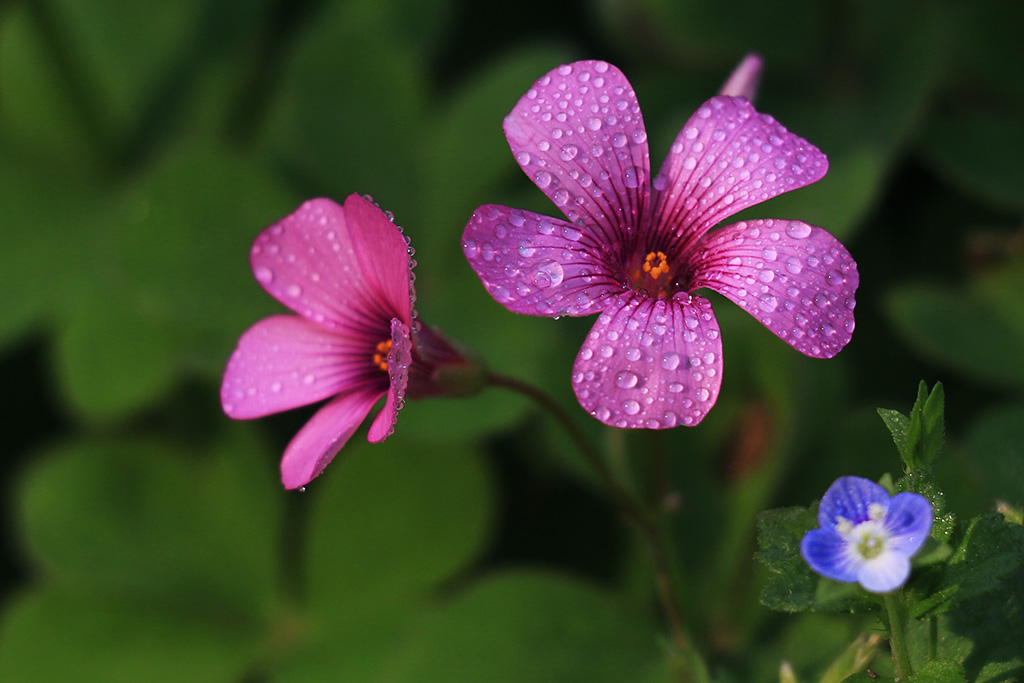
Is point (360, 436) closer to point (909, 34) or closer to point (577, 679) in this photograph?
point (577, 679)

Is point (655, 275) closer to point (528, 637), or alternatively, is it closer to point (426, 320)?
point (528, 637)

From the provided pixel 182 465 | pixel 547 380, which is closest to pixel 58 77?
pixel 182 465

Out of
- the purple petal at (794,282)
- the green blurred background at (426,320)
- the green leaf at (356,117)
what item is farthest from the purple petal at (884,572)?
the green leaf at (356,117)

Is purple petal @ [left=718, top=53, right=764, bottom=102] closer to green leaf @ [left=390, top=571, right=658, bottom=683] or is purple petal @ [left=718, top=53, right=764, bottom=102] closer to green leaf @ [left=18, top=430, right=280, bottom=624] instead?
green leaf @ [left=390, top=571, right=658, bottom=683]

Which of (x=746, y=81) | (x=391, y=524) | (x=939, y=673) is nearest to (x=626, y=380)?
(x=939, y=673)

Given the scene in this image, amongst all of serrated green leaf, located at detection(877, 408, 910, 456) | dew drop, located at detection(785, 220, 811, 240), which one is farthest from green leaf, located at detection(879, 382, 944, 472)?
dew drop, located at detection(785, 220, 811, 240)

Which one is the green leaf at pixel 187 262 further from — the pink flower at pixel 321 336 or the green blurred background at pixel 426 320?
the pink flower at pixel 321 336
